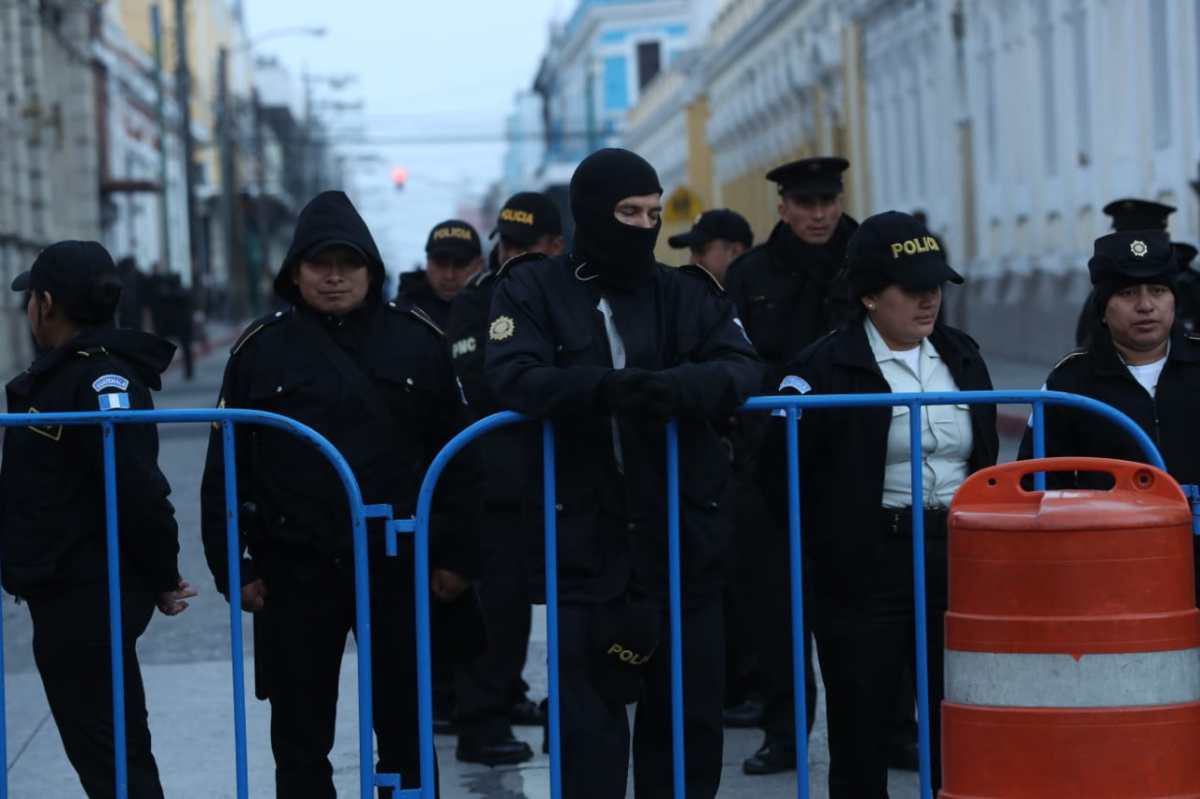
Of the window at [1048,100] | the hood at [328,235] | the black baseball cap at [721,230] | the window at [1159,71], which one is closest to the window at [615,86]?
the window at [1048,100]

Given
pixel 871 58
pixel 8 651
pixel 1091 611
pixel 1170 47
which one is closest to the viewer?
pixel 1091 611

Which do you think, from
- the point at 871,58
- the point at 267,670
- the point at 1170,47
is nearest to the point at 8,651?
the point at 267,670

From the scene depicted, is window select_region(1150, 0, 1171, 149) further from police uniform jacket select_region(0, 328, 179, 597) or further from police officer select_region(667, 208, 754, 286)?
police uniform jacket select_region(0, 328, 179, 597)

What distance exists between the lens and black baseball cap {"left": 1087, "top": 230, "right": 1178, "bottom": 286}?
19.9 feet

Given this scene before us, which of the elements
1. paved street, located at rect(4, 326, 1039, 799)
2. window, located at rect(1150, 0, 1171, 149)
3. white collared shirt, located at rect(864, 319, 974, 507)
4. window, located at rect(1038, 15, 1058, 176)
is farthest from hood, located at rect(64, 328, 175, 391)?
window, located at rect(1038, 15, 1058, 176)

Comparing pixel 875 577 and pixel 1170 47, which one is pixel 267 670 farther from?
pixel 1170 47

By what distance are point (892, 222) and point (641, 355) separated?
799 millimetres

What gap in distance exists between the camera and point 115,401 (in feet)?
19.5

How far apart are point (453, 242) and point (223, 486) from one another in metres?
3.38

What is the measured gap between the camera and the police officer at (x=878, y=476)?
19.1 ft

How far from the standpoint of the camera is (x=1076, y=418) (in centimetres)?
602

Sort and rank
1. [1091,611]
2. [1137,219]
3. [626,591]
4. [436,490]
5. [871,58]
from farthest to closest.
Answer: [871,58] → [1137,219] → [436,490] → [626,591] → [1091,611]

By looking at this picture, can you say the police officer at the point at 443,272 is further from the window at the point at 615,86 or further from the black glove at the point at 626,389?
the window at the point at 615,86

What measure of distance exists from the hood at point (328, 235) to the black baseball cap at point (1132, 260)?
1868 mm
